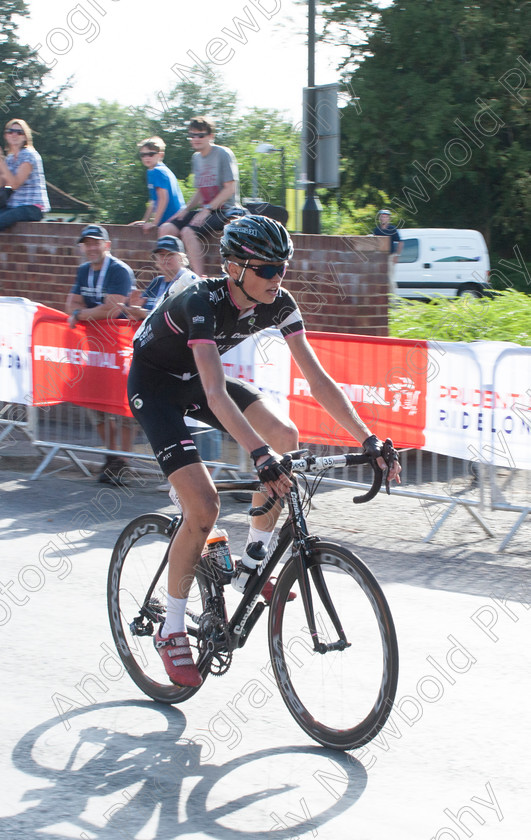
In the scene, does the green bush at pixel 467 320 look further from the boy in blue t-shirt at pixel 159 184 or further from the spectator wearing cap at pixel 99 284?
the spectator wearing cap at pixel 99 284

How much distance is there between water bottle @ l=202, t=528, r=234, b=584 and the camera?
4.32 metres

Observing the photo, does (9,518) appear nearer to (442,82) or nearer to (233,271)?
(233,271)

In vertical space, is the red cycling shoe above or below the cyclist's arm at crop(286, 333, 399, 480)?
below

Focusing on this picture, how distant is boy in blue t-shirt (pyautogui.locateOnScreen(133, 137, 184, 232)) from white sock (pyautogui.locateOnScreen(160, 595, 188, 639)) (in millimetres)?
6706

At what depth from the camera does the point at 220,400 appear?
155 inches

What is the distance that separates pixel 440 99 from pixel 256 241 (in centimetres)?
3158

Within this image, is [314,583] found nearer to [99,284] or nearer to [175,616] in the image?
[175,616]

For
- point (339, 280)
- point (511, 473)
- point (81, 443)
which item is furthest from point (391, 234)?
point (511, 473)

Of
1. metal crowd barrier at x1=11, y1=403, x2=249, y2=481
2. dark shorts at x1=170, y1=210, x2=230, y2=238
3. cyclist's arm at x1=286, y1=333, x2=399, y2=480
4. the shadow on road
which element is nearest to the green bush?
dark shorts at x1=170, y1=210, x2=230, y2=238

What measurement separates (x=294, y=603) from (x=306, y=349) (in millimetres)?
1061

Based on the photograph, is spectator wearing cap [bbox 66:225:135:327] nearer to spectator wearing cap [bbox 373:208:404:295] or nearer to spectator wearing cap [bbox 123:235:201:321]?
spectator wearing cap [bbox 123:235:201:321]

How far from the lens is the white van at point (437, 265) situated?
84.4 feet

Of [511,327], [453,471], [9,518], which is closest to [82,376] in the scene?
[9,518]

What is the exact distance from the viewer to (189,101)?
3497 cm
